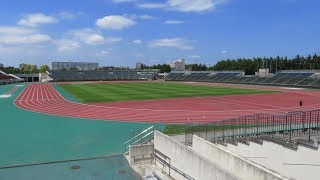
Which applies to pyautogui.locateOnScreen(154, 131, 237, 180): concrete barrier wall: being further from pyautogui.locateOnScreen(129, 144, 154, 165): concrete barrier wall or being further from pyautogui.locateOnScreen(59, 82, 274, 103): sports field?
pyautogui.locateOnScreen(59, 82, 274, 103): sports field

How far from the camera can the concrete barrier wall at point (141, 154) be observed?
50.8 ft

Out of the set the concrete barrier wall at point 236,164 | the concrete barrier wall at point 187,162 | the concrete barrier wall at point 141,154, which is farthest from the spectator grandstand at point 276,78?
the concrete barrier wall at point 187,162

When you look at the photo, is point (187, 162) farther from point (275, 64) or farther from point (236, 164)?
point (275, 64)

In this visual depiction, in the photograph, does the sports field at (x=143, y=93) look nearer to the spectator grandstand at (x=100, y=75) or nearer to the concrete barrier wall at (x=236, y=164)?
the concrete barrier wall at (x=236, y=164)

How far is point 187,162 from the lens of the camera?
40.3ft

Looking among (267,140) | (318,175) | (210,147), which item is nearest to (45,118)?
(210,147)

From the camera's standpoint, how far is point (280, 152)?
40.0 ft

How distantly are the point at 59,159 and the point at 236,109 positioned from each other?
823 inches

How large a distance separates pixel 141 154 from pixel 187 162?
387cm

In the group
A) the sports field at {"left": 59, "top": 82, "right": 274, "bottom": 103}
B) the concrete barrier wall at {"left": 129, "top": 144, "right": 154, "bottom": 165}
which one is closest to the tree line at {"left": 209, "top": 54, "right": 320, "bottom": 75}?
the sports field at {"left": 59, "top": 82, "right": 274, "bottom": 103}

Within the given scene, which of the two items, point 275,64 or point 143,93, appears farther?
point 275,64

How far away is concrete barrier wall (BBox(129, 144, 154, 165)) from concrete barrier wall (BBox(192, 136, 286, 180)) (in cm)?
218

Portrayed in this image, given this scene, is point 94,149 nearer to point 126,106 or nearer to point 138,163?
point 138,163

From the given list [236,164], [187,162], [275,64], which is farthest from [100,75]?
[236,164]
